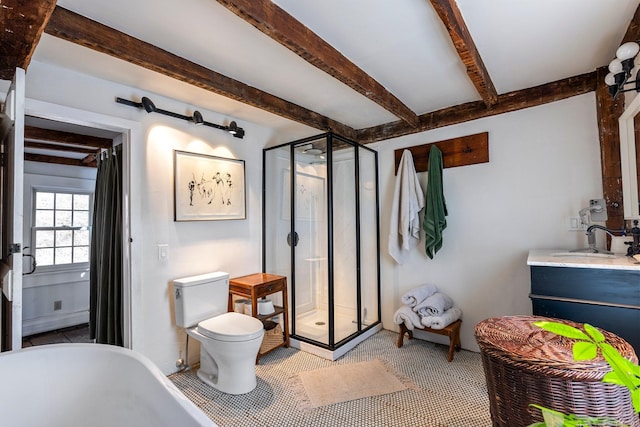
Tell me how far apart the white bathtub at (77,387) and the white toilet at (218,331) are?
750 mm

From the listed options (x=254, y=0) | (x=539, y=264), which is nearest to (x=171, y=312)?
(x=254, y=0)

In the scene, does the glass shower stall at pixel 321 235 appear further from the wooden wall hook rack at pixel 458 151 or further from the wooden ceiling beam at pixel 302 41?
the wooden ceiling beam at pixel 302 41

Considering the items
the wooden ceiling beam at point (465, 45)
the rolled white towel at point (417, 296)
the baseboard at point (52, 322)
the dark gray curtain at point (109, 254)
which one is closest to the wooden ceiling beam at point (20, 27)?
the dark gray curtain at point (109, 254)

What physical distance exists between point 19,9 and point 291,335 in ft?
9.14

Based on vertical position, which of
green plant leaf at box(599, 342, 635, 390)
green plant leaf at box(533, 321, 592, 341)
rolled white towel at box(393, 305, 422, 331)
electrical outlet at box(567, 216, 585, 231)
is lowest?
rolled white towel at box(393, 305, 422, 331)

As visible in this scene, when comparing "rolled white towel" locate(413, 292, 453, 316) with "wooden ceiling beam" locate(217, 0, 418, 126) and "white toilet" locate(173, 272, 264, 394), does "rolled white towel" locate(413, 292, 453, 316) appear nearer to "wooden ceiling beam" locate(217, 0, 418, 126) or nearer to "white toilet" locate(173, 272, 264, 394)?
"white toilet" locate(173, 272, 264, 394)

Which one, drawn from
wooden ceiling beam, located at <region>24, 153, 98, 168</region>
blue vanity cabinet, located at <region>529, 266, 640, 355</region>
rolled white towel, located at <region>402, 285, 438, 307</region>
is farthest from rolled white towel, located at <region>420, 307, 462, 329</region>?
wooden ceiling beam, located at <region>24, 153, 98, 168</region>

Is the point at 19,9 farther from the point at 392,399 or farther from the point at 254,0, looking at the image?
the point at 392,399

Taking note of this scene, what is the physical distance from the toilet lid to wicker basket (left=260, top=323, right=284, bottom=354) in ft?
1.67

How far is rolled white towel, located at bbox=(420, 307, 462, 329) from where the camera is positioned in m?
2.53

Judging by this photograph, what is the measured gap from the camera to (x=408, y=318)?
268 centimetres

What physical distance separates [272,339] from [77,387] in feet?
5.62

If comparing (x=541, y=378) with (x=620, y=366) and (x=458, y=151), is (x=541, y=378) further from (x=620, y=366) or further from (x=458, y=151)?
(x=458, y=151)

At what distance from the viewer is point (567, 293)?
175 cm
